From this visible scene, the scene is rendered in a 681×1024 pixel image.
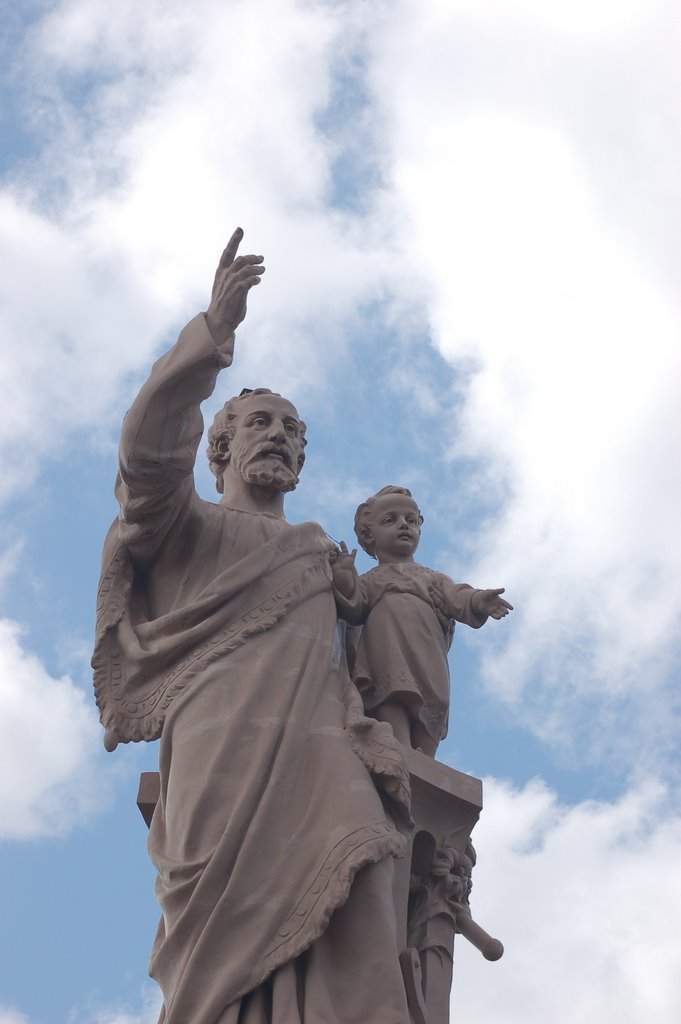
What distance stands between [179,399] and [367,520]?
217 cm

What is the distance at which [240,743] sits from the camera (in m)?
10.5

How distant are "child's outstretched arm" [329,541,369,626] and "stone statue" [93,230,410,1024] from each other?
0.14m

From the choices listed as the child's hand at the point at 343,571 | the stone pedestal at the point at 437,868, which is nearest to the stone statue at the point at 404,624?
the child's hand at the point at 343,571

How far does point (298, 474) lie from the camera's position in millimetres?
12523

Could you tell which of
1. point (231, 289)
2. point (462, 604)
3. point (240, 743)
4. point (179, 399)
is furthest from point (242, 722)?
point (231, 289)

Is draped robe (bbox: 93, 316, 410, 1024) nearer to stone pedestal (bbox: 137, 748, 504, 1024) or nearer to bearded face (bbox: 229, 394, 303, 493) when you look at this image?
bearded face (bbox: 229, 394, 303, 493)

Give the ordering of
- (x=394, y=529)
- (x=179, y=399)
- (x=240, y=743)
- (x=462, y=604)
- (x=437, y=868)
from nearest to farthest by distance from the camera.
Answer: (x=240, y=743) < (x=179, y=399) < (x=437, y=868) < (x=462, y=604) < (x=394, y=529)

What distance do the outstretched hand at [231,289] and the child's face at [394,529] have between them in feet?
6.88

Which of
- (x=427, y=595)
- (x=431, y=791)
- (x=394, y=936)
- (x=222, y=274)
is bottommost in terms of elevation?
(x=394, y=936)

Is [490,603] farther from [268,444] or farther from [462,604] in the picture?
[268,444]

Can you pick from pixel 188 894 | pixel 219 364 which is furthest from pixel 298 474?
pixel 188 894

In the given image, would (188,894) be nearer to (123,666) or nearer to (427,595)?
(123,666)

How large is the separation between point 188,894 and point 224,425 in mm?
3799

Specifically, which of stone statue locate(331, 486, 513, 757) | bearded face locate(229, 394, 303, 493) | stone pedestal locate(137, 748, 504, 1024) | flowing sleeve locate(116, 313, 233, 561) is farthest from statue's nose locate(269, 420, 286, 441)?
stone pedestal locate(137, 748, 504, 1024)
